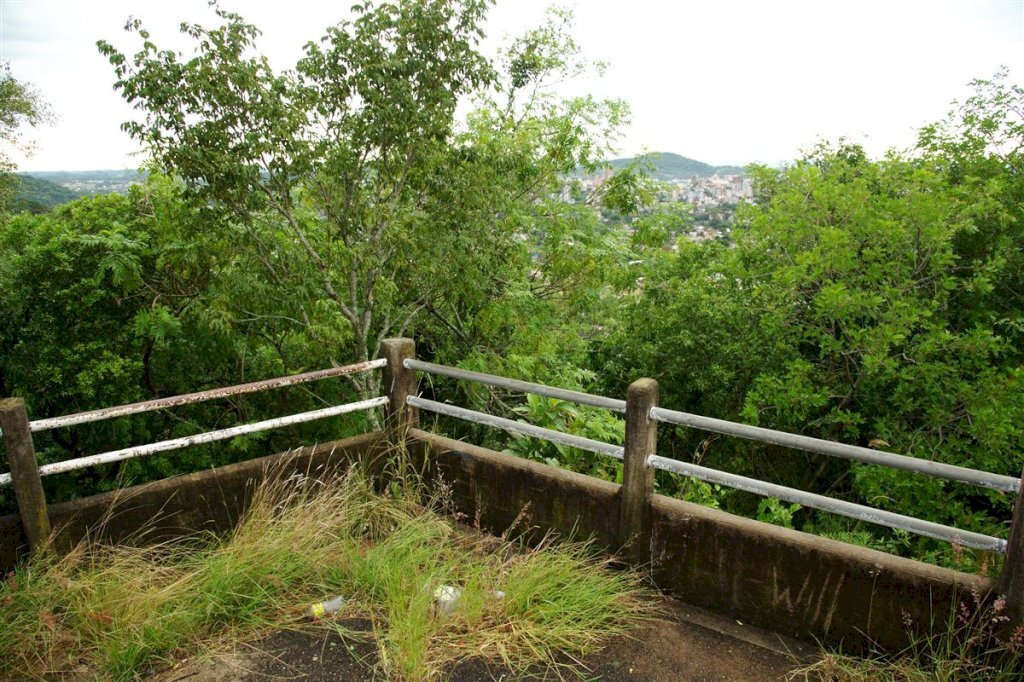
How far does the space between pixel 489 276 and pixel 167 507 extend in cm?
345

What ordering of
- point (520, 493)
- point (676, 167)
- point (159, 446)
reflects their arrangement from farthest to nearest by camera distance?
point (676, 167), point (520, 493), point (159, 446)

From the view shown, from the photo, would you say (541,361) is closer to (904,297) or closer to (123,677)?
(904,297)

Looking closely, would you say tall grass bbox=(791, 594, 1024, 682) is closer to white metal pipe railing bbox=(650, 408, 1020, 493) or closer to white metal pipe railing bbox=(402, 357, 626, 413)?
white metal pipe railing bbox=(650, 408, 1020, 493)

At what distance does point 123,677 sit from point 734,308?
758 cm

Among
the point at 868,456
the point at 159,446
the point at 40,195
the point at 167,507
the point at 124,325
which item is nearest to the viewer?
the point at 868,456

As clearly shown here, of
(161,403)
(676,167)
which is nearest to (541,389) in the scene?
(161,403)

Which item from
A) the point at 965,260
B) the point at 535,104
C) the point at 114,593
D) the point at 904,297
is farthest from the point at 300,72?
the point at 965,260

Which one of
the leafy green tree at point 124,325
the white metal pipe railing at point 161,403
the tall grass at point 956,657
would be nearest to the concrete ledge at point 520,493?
the white metal pipe railing at point 161,403

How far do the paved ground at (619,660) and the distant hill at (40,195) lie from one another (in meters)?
4.24

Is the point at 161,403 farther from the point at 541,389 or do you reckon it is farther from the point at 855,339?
the point at 855,339

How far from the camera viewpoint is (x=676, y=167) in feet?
45.4

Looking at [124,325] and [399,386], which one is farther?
[124,325]

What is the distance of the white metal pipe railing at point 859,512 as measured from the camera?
2.88 m

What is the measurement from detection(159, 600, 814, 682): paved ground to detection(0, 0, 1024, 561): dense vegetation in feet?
4.88
